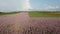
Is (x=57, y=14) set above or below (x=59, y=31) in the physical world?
above

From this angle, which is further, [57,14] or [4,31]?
[57,14]

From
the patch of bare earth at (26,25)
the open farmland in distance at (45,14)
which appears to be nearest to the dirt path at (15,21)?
the patch of bare earth at (26,25)

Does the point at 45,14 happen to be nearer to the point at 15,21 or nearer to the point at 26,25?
the point at 26,25

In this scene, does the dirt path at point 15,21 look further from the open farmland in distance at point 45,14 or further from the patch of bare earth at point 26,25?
the open farmland in distance at point 45,14

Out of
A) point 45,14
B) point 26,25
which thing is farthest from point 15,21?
point 45,14

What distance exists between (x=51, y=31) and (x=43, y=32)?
0.10 meters

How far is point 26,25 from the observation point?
157 centimetres

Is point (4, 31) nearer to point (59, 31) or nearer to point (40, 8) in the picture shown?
point (40, 8)

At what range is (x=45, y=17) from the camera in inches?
64.9

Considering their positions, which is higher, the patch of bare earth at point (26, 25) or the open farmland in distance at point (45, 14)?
the open farmland in distance at point (45, 14)

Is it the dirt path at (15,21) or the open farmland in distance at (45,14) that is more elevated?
the open farmland in distance at (45,14)

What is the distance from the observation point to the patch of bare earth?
155 cm

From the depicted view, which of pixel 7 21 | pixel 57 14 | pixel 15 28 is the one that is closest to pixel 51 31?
pixel 57 14

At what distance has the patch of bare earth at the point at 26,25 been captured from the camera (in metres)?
1.55
